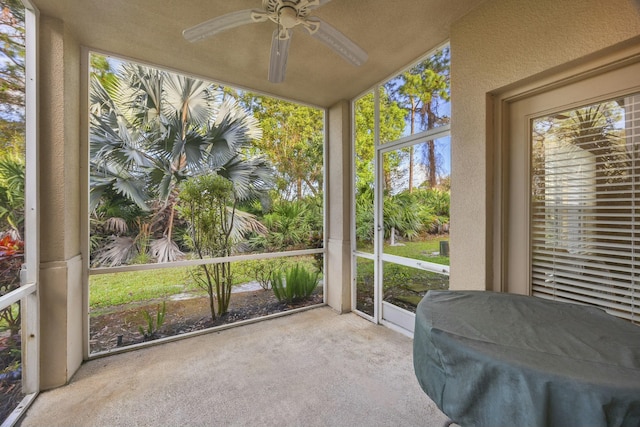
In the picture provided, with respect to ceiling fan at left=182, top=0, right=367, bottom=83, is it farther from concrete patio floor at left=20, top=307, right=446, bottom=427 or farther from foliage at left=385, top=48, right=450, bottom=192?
concrete patio floor at left=20, top=307, right=446, bottom=427

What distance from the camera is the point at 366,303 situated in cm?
310

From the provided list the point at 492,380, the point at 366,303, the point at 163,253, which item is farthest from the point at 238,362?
the point at 492,380

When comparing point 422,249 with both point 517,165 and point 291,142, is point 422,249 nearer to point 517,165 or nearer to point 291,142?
point 517,165

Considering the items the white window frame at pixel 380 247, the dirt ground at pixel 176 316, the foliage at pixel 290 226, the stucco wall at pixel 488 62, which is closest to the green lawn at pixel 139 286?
the dirt ground at pixel 176 316

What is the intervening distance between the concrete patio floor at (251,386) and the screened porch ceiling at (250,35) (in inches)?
103

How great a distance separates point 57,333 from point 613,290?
3.49 meters

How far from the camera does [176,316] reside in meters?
2.66

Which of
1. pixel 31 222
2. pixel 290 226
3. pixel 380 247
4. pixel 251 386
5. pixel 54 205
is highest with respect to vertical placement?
pixel 54 205

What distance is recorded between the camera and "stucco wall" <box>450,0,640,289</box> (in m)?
1.31

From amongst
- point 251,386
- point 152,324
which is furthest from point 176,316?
point 251,386

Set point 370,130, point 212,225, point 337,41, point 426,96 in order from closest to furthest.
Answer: point 337,41 < point 426,96 < point 212,225 < point 370,130

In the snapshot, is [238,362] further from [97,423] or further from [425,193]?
[425,193]

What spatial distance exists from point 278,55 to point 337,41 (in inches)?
14.9

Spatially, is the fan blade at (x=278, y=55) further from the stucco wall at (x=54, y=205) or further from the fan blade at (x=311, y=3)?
the stucco wall at (x=54, y=205)
